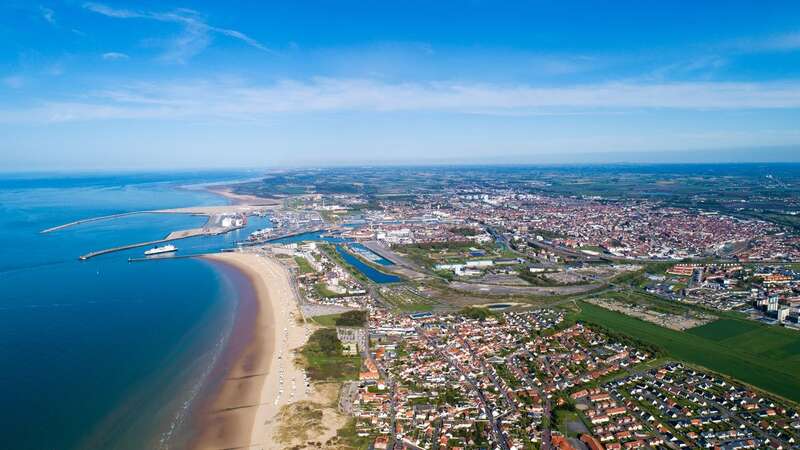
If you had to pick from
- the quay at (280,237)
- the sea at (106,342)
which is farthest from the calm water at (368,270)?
the sea at (106,342)

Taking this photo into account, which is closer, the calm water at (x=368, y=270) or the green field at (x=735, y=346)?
the green field at (x=735, y=346)

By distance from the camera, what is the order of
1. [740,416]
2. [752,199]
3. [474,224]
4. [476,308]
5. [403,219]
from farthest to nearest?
[752,199] → [403,219] → [474,224] → [476,308] → [740,416]

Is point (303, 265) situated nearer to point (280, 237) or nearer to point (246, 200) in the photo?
point (280, 237)

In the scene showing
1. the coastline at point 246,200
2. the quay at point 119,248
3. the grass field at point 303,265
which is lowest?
the grass field at point 303,265

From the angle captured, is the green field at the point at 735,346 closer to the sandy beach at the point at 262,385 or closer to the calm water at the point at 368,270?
the calm water at the point at 368,270

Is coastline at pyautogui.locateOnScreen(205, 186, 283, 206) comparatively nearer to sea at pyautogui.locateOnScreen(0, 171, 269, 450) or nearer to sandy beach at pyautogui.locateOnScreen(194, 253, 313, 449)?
sea at pyautogui.locateOnScreen(0, 171, 269, 450)

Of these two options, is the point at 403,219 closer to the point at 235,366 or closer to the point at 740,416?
the point at 235,366

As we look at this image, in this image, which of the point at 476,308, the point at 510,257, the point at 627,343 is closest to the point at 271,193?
the point at 510,257
